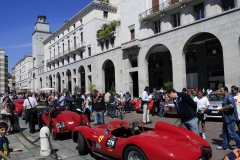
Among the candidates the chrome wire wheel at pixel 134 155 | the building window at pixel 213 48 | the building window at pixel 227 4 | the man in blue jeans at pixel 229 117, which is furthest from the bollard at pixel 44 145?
the building window at pixel 213 48

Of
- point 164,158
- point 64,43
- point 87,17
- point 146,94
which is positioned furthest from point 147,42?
point 64,43

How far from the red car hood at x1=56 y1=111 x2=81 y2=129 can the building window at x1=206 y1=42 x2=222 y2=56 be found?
19865 mm

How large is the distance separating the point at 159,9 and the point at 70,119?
1852cm

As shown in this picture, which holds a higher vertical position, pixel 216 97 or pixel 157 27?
pixel 157 27

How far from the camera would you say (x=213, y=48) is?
23703mm

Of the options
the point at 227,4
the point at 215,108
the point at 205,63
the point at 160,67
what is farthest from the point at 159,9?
the point at 215,108

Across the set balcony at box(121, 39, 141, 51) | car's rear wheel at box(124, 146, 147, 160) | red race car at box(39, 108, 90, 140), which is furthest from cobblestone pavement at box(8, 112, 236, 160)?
balcony at box(121, 39, 141, 51)

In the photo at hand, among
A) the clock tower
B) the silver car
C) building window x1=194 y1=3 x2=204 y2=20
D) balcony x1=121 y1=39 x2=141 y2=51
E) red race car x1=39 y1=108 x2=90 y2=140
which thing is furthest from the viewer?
the clock tower

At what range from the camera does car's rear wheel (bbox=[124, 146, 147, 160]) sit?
13.1 feet

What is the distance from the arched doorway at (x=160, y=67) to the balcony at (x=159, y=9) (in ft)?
17.0

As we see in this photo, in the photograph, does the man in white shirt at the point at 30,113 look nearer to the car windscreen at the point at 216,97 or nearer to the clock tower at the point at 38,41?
the car windscreen at the point at 216,97

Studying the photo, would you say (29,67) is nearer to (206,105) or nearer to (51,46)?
(51,46)

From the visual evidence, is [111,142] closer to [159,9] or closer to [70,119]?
[70,119]

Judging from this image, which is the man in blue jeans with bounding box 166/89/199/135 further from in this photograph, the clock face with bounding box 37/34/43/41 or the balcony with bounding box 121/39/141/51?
the clock face with bounding box 37/34/43/41
